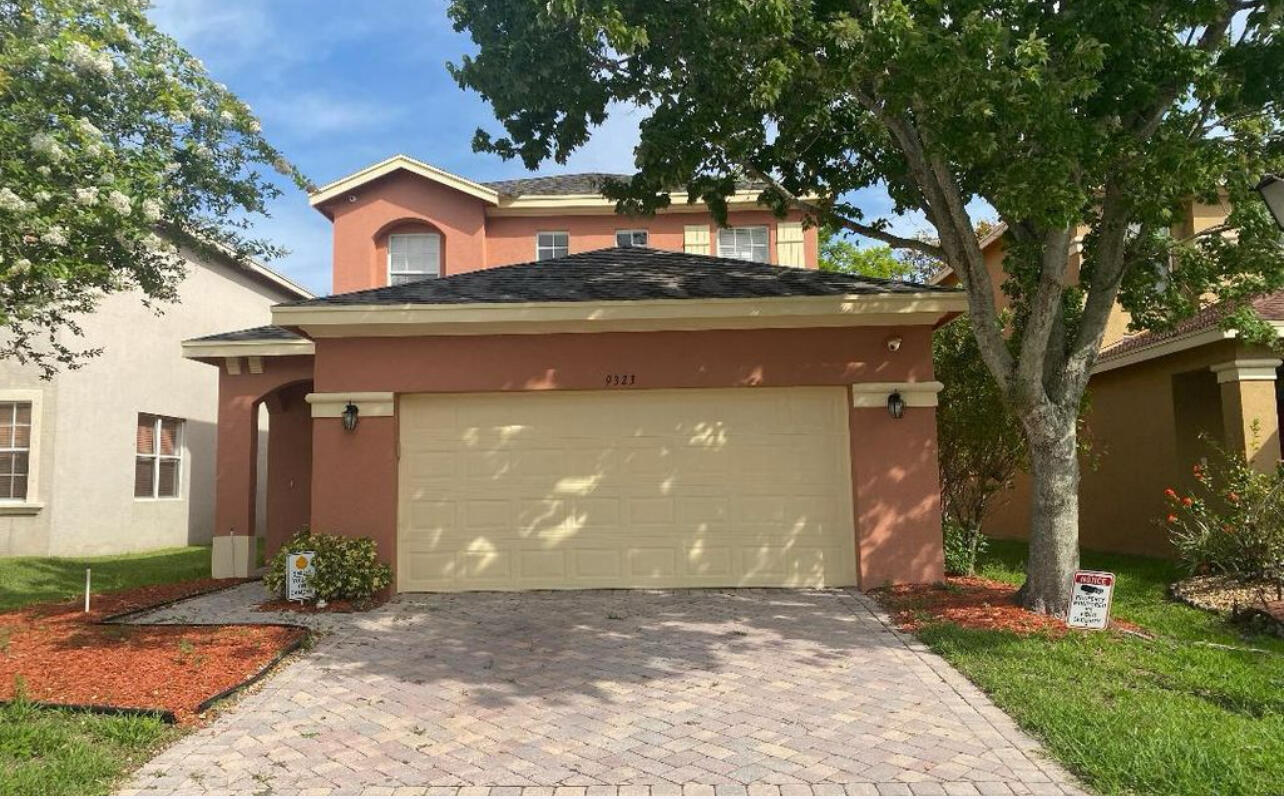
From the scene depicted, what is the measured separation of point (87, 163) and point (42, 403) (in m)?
8.69

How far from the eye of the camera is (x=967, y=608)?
8.11 m

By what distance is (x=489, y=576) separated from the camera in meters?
9.77

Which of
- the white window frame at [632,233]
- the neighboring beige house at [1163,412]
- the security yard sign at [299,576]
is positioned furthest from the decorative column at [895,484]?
the white window frame at [632,233]

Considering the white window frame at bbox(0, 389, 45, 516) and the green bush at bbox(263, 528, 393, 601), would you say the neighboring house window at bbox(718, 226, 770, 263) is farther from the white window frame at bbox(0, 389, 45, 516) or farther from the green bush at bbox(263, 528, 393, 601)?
the white window frame at bbox(0, 389, 45, 516)

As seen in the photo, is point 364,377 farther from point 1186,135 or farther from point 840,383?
point 1186,135

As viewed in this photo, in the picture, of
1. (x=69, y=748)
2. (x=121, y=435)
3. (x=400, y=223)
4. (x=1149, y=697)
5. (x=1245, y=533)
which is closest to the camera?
(x=69, y=748)

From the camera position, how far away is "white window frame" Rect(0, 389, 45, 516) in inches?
558

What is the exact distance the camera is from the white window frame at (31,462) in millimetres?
14172

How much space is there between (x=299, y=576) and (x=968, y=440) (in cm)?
808

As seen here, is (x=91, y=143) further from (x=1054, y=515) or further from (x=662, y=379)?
(x=1054, y=515)

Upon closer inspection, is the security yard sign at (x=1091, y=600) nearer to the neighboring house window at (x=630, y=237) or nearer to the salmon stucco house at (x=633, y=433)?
the salmon stucco house at (x=633, y=433)

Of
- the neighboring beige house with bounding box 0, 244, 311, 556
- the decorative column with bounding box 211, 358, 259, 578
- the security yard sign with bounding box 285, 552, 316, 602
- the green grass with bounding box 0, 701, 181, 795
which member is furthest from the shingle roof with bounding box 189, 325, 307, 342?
the green grass with bounding box 0, 701, 181, 795

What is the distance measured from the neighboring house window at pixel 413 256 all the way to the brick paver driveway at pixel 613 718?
10.7m

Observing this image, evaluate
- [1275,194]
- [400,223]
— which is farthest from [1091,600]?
[400,223]
